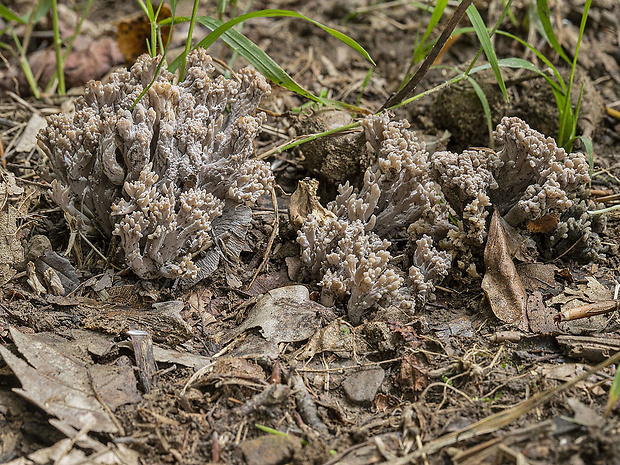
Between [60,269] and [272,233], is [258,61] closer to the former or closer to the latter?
[272,233]

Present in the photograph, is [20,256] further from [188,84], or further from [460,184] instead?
[460,184]

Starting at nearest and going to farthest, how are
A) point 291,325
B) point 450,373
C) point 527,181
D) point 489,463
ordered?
point 489,463
point 450,373
point 291,325
point 527,181

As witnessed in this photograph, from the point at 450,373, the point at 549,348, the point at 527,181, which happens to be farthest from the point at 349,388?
the point at 527,181

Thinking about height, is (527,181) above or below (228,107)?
below

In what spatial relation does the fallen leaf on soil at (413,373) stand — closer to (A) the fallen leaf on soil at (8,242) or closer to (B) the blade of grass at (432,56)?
(B) the blade of grass at (432,56)

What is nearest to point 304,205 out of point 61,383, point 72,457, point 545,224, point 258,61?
point 258,61

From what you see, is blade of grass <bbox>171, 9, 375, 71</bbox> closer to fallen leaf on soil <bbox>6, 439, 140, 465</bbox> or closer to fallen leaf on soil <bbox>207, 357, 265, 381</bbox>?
fallen leaf on soil <bbox>207, 357, 265, 381</bbox>

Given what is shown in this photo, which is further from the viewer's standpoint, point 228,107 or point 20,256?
point 228,107

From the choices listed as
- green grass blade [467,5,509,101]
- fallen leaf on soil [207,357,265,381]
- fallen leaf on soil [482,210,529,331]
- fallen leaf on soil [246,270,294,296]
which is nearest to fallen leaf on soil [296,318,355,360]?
fallen leaf on soil [207,357,265,381]
